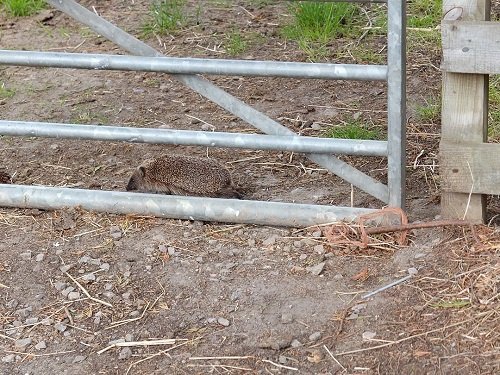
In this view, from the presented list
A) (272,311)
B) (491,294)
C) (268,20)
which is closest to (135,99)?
(268,20)

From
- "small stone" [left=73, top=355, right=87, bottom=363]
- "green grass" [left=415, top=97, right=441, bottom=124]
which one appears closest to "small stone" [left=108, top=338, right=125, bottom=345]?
"small stone" [left=73, top=355, right=87, bottom=363]

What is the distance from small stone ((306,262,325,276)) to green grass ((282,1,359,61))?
9.42 feet

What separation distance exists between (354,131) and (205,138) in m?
1.23

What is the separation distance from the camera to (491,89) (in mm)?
6027

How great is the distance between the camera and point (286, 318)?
400 cm

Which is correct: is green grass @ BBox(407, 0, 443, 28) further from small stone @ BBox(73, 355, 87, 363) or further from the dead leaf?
small stone @ BBox(73, 355, 87, 363)

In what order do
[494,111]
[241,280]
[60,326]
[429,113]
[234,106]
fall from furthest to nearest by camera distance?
[429,113] → [494,111] → [234,106] → [241,280] → [60,326]

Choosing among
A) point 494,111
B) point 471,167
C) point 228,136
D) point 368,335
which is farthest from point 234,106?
point 494,111

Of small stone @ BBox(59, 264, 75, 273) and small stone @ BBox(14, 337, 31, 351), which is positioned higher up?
small stone @ BBox(59, 264, 75, 273)

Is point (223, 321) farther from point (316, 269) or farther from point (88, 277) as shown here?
point (88, 277)

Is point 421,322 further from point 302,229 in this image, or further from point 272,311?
point 302,229

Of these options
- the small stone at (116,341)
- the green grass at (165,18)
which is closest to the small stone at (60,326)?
the small stone at (116,341)

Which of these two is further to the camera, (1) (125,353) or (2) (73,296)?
(2) (73,296)

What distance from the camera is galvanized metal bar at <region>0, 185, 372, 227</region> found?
4643 mm
